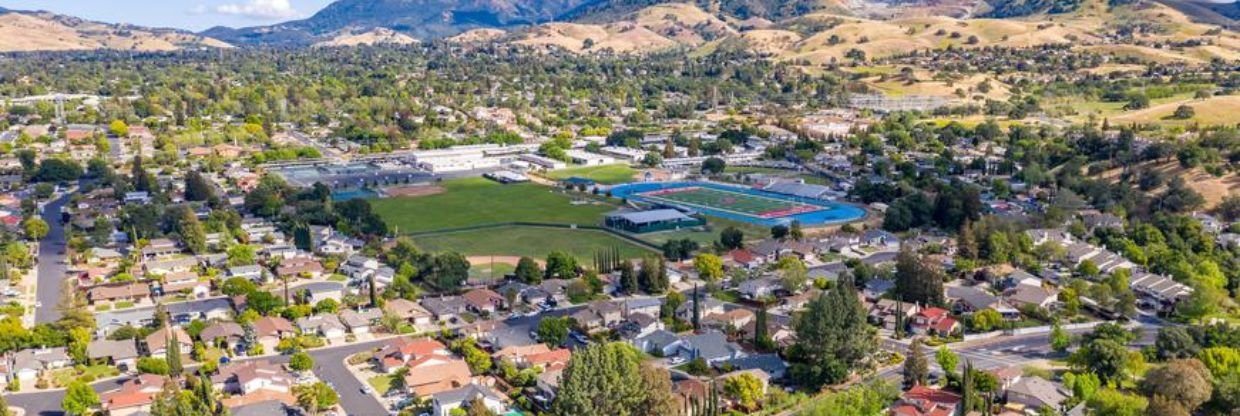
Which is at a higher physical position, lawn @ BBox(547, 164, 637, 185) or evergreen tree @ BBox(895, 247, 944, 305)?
evergreen tree @ BBox(895, 247, 944, 305)

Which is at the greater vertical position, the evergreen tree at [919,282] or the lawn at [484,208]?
the evergreen tree at [919,282]

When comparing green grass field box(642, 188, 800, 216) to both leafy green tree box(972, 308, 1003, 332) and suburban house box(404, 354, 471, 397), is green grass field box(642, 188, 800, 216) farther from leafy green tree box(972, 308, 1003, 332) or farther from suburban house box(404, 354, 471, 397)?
suburban house box(404, 354, 471, 397)

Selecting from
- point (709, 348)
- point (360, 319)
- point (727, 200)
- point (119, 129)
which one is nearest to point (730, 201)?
point (727, 200)

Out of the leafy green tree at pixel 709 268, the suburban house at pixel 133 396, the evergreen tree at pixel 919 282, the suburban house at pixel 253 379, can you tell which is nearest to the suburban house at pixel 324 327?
the suburban house at pixel 253 379

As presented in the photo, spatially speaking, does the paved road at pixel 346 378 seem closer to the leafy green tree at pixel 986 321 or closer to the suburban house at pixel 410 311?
the suburban house at pixel 410 311

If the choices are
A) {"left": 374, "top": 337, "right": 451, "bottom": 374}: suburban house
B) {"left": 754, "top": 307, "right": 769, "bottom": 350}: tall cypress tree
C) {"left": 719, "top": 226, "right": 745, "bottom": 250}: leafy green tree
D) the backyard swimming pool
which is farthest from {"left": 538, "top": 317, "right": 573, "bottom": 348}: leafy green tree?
the backyard swimming pool

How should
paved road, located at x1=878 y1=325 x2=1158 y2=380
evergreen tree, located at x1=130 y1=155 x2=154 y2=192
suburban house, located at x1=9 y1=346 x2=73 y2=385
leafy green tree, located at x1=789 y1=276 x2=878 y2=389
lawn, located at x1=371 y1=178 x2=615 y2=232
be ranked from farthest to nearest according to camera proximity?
evergreen tree, located at x1=130 y1=155 x2=154 y2=192, lawn, located at x1=371 y1=178 x2=615 y2=232, paved road, located at x1=878 y1=325 x2=1158 y2=380, suburban house, located at x1=9 y1=346 x2=73 y2=385, leafy green tree, located at x1=789 y1=276 x2=878 y2=389

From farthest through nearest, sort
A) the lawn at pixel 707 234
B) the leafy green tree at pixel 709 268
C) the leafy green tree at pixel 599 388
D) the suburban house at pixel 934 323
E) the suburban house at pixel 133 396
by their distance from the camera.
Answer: the lawn at pixel 707 234 < the leafy green tree at pixel 709 268 < the suburban house at pixel 934 323 < the suburban house at pixel 133 396 < the leafy green tree at pixel 599 388

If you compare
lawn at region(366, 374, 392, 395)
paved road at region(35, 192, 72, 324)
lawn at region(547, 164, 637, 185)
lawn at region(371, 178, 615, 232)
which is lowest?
lawn at region(547, 164, 637, 185)
